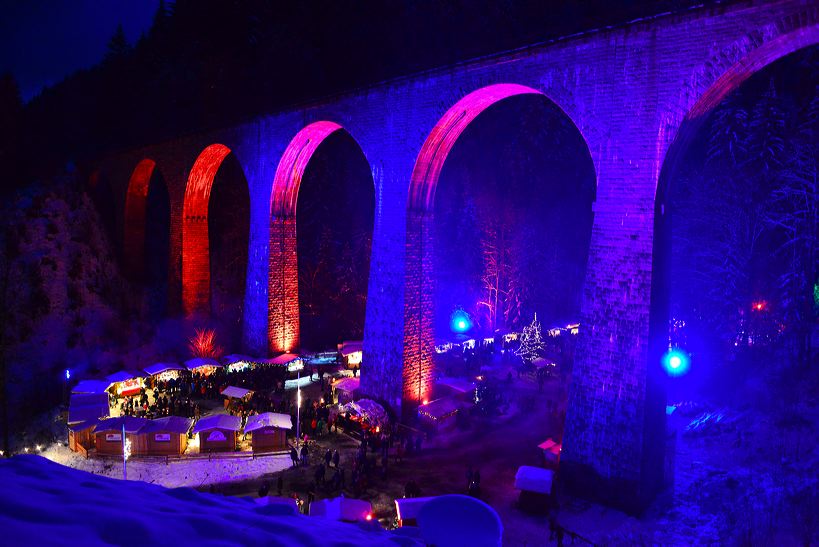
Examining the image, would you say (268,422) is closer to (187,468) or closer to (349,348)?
(187,468)

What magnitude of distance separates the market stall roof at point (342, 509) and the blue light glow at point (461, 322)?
25321 mm

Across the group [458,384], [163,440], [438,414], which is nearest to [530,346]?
[458,384]

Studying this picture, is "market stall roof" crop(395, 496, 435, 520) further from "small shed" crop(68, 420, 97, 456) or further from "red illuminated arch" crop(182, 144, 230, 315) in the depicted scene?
"red illuminated arch" crop(182, 144, 230, 315)

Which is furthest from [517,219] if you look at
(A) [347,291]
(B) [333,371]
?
(B) [333,371]

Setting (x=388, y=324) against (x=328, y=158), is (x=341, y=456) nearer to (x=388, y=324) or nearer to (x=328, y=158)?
(x=388, y=324)

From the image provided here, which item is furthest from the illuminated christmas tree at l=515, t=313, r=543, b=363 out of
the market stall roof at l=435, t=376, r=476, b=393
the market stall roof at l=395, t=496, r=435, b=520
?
the market stall roof at l=395, t=496, r=435, b=520

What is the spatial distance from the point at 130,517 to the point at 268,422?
1302cm

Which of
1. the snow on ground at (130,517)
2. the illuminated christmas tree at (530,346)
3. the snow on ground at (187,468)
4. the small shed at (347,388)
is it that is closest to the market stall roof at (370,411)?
the small shed at (347,388)

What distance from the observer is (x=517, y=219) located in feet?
126

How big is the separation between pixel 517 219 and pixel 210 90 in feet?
93.5

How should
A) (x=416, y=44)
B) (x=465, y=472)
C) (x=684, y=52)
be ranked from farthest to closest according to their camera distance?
1. (x=416, y=44)
2. (x=465, y=472)
3. (x=684, y=52)

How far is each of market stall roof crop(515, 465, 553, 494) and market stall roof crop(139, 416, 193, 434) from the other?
1065 cm

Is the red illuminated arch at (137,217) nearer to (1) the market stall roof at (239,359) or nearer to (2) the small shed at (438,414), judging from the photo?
(1) the market stall roof at (239,359)

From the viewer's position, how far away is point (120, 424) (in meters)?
15.2
